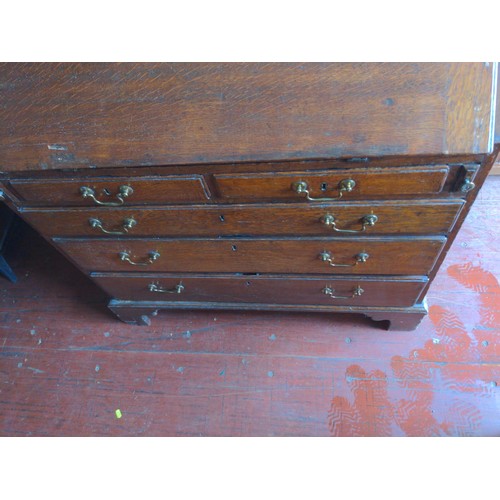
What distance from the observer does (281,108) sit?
79cm

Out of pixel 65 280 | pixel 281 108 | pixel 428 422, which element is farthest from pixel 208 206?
pixel 65 280

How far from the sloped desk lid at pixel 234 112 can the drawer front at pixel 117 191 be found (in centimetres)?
6

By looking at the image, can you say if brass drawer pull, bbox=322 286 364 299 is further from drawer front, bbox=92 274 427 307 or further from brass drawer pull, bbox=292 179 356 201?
brass drawer pull, bbox=292 179 356 201

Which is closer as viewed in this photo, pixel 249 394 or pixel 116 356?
pixel 249 394

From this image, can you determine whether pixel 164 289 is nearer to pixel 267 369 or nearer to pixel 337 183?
pixel 267 369

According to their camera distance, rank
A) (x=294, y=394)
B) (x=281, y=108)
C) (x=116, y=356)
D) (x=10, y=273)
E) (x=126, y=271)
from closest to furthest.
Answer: (x=281, y=108) → (x=126, y=271) → (x=294, y=394) → (x=116, y=356) → (x=10, y=273)

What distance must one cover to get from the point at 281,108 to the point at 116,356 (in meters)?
1.20

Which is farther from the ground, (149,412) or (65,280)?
(65,280)

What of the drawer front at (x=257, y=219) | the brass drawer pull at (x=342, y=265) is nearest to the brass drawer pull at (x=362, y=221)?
the drawer front at (x=257, y=219)

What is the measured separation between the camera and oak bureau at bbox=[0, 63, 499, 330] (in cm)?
75

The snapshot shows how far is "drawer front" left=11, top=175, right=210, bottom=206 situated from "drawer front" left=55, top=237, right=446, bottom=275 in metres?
0.18

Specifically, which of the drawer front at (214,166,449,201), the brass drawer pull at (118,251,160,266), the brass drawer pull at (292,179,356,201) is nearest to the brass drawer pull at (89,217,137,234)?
the brass drawer pull at (118,251,160,266)

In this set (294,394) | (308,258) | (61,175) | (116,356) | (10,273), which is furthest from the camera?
(10,273)

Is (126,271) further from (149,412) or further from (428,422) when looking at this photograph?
(428,422)
